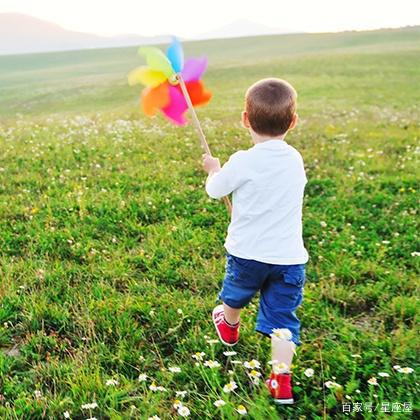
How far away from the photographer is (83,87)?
35.0 m

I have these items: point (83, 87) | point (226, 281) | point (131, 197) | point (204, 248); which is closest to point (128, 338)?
point (226, 281)

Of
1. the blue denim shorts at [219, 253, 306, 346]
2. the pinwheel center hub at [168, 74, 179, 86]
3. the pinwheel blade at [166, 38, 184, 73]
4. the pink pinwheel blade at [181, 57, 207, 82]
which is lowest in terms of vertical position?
the blue denim shorts at [219, 253, 306, 346]

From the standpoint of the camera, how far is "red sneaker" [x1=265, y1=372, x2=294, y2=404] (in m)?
3.54

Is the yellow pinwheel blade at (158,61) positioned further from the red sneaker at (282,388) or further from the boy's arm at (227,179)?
the red sneaker at (282,388)

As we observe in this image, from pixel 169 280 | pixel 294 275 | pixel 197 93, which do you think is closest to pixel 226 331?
pixel 294 275

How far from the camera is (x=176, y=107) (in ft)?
14.3

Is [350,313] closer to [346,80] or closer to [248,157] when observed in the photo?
[248,157]

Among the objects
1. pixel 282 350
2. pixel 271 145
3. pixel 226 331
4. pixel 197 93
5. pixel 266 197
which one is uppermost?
pixel 197 93

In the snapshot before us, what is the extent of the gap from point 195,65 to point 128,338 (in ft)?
7.38

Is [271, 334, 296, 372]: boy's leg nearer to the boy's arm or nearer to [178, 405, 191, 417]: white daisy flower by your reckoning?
[178, 405, 191, 417]: white daisy flower

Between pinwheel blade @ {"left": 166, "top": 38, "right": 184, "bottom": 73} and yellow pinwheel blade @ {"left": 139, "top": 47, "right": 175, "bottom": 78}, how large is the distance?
32mm

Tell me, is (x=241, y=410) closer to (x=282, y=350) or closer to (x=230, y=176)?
(x=282, y=350)

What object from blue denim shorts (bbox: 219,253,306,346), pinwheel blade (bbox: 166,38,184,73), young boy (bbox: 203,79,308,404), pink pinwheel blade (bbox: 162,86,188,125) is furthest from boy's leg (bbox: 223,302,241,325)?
pinwheel blade (bbox: 166,38,184,73)

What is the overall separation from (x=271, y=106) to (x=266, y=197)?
0.59 metres
